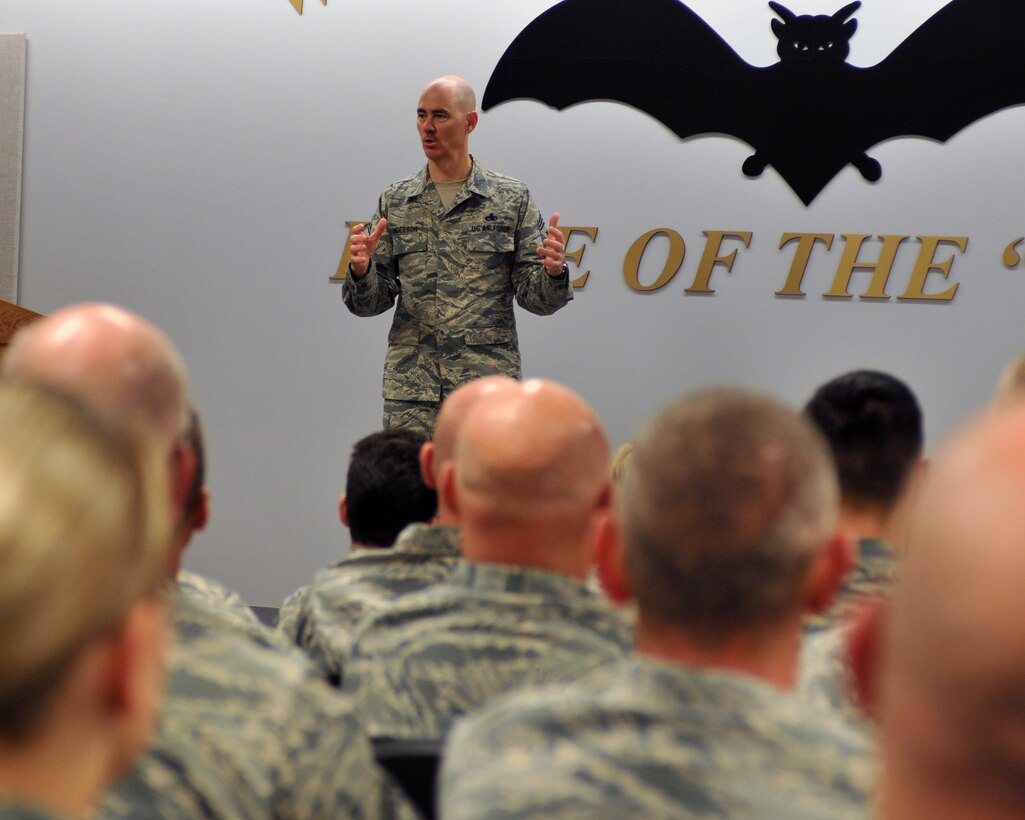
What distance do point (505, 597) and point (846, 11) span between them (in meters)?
3.43

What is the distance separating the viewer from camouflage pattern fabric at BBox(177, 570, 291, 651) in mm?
1318

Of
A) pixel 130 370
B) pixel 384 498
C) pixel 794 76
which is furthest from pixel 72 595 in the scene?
pixel 794 76

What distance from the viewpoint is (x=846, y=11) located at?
4367mm

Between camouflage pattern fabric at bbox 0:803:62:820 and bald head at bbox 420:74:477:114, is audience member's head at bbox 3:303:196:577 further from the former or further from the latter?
bald head at bbox 420:74:477:114

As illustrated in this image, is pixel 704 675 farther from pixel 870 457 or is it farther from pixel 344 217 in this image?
pixel 344 217

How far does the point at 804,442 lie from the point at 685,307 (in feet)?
11.4

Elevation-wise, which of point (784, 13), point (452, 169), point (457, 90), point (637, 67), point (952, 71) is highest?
point (784, 13)

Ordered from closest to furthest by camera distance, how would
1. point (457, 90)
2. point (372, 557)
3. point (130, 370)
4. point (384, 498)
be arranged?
point (130, 370) < point (372, 557) < point (384, 498) < point (457, 90)

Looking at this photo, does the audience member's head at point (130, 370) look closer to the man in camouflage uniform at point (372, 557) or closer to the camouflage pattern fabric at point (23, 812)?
the man in camouflage uniform at point (372, 557)

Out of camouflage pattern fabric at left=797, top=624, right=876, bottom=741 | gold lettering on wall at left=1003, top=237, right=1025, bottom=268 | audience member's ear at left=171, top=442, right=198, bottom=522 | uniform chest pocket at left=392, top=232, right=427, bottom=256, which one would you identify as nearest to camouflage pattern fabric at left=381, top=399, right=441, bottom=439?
uniform chest pocket at left=392, top=232, right=427, bottom=256

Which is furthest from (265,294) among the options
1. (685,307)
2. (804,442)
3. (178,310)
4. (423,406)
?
(804,442)

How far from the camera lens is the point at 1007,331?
174 inches

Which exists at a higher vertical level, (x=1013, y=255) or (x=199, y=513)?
(x=1013, y=255)

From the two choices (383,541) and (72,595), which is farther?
(383,541)
